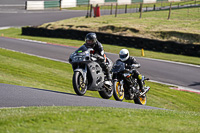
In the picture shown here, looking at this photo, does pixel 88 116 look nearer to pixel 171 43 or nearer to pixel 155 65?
pixel 155 65

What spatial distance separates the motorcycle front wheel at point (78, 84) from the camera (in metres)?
10.6

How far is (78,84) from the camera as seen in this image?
35.4 ft

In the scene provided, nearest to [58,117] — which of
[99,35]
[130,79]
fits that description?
[130,79]

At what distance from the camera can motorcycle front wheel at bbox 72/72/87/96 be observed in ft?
34.8

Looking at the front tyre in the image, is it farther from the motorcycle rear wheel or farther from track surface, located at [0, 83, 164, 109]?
the motorcycle rear wheel

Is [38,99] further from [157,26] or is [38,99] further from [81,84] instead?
[157,26]

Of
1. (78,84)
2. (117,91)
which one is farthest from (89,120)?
(117,91)

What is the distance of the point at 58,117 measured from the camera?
269 inches

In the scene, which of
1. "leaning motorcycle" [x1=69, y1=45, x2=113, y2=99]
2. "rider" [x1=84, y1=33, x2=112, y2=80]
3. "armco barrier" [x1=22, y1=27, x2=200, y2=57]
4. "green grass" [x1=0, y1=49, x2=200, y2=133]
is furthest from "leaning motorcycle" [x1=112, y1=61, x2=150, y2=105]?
"armco barrier" [x1=22, y1=27, x2=200, y2=57]

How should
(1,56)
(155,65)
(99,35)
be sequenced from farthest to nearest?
(99,35) → (155,65) → (1,56)

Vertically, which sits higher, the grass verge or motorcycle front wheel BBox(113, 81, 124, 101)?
the grass verge

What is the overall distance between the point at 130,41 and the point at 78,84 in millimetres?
21304

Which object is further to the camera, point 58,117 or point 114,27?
point 114,27

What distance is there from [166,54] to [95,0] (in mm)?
28678
